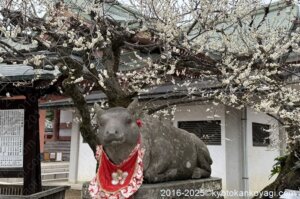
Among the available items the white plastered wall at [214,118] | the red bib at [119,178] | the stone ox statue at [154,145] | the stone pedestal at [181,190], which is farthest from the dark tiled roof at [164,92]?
the red bib at [119,178]

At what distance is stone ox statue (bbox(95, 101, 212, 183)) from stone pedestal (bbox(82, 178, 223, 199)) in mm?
116

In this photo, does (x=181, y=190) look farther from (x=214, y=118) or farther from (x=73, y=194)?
(x=73, y=194)

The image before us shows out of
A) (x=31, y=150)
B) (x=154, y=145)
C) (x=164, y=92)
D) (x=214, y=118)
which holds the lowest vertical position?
(x=31, y=150)

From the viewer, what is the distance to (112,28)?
5.58 m

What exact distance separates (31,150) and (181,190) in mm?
4117

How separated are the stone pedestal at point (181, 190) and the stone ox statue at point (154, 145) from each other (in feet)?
0.38

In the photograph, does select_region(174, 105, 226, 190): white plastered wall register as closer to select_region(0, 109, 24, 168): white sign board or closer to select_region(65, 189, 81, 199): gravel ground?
select_region(65, 189, 81, 199): gravel ground

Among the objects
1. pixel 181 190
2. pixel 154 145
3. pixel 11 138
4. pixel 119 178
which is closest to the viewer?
pixel 119 178

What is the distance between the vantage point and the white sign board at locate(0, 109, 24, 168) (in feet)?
24.8

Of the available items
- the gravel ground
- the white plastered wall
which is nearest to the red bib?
the white plastered wall

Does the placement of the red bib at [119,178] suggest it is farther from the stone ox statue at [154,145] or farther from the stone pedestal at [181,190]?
the stone pedestal at [181,190]

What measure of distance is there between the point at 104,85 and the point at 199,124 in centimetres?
634

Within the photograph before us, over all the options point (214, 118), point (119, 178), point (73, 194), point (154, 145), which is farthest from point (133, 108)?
point (73, 194)

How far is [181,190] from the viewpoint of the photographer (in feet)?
14.5
